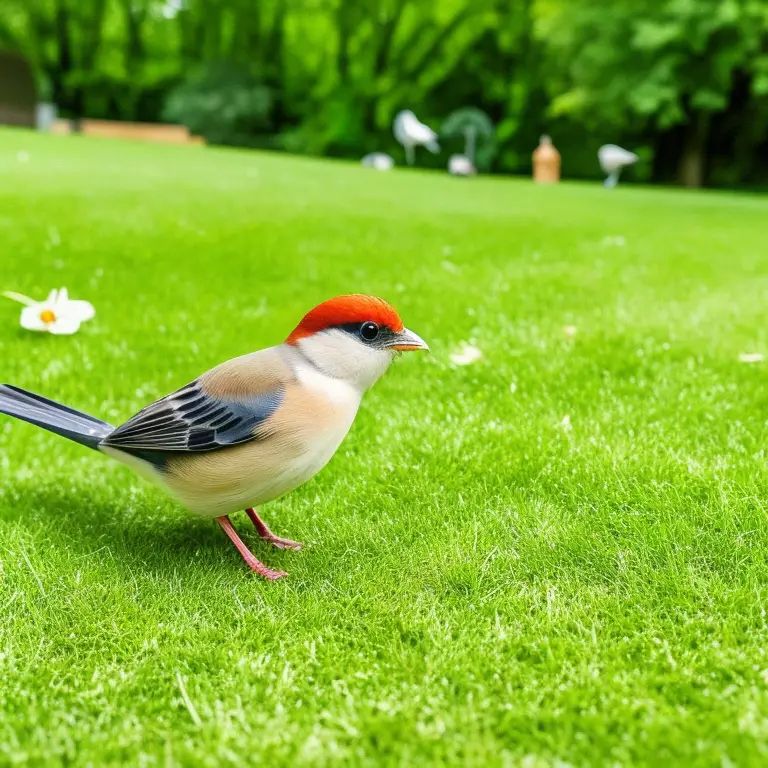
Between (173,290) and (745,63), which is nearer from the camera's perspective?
(173,290)

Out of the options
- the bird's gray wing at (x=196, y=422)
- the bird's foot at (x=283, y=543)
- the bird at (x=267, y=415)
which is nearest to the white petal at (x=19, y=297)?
the bird at (x=267, y=415)

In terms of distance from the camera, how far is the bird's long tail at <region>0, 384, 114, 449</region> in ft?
8.22

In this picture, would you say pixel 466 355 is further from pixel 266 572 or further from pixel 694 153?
pixel 694 153

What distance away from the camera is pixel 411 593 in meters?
2.25

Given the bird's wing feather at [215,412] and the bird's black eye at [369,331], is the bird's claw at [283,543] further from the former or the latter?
the bird's black eye at [369,331]

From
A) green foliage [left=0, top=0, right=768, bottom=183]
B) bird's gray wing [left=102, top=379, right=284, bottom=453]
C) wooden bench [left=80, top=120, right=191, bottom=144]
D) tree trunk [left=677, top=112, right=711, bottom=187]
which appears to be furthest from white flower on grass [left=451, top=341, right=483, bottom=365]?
wooden bench [left=80, top=120, right=191, bottom=144]

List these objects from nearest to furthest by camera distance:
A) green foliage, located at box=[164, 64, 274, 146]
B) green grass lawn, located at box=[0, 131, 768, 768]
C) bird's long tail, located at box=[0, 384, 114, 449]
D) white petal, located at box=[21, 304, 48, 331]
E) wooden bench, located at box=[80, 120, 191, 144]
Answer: green grass lawn, located at box=[0, 131, 768, 768] < bird's long tail, located at box=[0, 384, 114, 449] < white petal, located at box=[21, 304, 48, 331] < wooden bench, located at box=[80, 120, 191, 144] < green foliage, located at box=[164, 64, 274, 146]

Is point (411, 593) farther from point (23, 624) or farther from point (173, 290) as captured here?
point (173, 290)

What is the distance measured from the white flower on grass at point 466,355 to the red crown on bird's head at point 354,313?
193 centimetres

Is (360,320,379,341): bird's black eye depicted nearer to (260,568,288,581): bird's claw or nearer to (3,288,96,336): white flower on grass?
(260,568,288,581): bird's claw

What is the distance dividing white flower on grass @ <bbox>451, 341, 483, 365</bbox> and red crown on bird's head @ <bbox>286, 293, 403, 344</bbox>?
75.9 inches

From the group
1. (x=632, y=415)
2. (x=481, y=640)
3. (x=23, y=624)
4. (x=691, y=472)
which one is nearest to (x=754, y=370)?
(x=632, y=415)

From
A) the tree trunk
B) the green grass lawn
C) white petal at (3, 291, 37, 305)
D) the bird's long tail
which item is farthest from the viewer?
the tree trunk

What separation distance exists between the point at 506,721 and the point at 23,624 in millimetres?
1361
